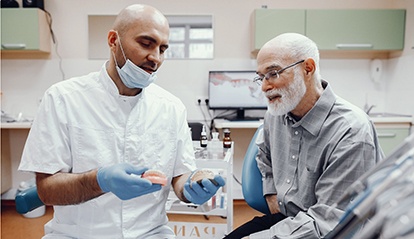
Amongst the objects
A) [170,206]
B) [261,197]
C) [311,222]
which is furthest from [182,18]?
[311,222]

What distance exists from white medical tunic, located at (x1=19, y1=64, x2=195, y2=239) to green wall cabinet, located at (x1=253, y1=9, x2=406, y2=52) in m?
2.11

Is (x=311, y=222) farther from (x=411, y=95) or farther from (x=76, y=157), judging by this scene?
(x=411, y=95)

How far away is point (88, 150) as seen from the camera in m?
1.14

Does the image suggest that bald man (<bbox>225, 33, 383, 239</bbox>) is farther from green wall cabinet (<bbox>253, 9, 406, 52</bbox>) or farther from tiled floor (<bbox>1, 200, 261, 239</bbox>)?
green wall cabinet (<bbox>253, 9, 406, 52</bbox>)

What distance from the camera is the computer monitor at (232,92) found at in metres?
3.19

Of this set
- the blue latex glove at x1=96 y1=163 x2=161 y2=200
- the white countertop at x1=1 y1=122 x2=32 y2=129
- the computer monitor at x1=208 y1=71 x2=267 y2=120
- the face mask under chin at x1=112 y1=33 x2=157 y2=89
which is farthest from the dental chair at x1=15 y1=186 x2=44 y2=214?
the computer monitor at x1=208 y1=71 x2=267 y2=120

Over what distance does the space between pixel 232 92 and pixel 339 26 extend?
4.07 feet

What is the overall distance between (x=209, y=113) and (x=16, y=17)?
2122 mm

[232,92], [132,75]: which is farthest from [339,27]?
[132,75]

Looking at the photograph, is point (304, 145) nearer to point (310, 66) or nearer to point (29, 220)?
point (310, 66)

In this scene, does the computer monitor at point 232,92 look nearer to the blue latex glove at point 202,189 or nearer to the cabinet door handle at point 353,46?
the cabinet door handle at point 353,46

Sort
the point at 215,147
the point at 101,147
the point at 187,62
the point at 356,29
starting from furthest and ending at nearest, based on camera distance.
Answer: the point at 187,62 → the point at 356,29 → the point at 215,147 → the point at 101,147

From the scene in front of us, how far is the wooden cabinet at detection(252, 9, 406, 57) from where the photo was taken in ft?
9.93

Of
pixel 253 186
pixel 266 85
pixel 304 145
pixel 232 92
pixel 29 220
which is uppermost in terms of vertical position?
pixel 266 85
